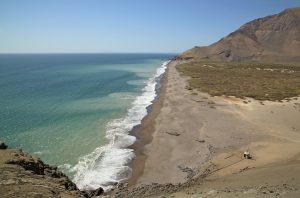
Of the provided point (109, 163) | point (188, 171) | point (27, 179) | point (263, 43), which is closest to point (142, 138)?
point (109, 163)

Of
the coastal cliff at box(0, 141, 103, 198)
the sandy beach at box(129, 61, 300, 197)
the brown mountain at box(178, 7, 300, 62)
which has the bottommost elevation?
the sandy beach at box(129, 61, 300, 197)

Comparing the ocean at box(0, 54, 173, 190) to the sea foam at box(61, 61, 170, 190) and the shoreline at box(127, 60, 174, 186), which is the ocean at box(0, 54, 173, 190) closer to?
the sea foam at box(61, 61, 170, 190)

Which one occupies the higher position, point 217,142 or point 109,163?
point 217,142

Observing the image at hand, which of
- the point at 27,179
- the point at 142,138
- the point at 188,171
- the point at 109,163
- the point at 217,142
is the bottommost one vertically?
the point at 109,163

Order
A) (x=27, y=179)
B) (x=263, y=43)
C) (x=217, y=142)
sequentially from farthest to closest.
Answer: (x=263, y=43) → (x=217, y=142) → (x=27, y=179)

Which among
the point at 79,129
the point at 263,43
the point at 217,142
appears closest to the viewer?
the point at 217,142

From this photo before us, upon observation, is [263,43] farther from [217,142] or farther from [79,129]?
[79,129]

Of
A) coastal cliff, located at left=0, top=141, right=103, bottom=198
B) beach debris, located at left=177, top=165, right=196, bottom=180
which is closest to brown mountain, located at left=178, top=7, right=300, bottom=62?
beach debris, located at left=177, top=165, right=196, bottom=180

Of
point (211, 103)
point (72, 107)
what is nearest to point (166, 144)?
point (211, 103)
